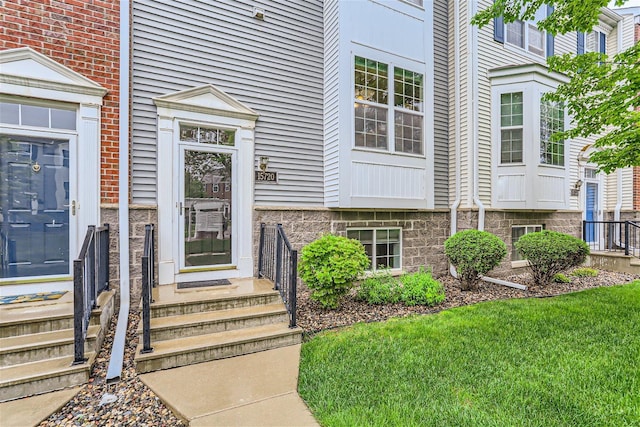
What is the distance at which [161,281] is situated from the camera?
4.27m

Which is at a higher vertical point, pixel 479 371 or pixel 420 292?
pixel 420 292

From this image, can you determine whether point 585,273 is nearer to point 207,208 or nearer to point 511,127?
point 511,127

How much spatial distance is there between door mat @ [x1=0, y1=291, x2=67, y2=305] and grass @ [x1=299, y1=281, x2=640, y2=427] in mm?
2968

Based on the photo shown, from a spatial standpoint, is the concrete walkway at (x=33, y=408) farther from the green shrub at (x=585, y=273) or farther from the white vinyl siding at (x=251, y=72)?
the green shrub at (x=585, y=273)

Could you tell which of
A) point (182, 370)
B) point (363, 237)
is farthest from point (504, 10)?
point (182, 370)

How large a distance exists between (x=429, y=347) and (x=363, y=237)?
2.90 metres

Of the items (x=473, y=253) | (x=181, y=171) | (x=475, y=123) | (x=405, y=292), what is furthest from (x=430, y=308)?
(x=181, y=171)

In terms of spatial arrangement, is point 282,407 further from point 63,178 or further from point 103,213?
point 63,178

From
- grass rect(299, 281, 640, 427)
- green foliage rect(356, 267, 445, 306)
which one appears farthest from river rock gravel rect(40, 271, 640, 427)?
grass rect(299, 281, 640, 427)

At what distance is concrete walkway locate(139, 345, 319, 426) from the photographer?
2191 mm

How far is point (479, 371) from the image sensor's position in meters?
2.74

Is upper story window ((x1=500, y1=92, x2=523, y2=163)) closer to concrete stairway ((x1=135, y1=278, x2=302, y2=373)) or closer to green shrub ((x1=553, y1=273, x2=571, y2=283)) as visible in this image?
green shrub ((x1=553, y1=273, x2=571, y2=283))

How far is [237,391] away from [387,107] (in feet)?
16.0

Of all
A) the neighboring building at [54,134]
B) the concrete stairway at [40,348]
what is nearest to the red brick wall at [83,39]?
the neighboring building at [54,134]
